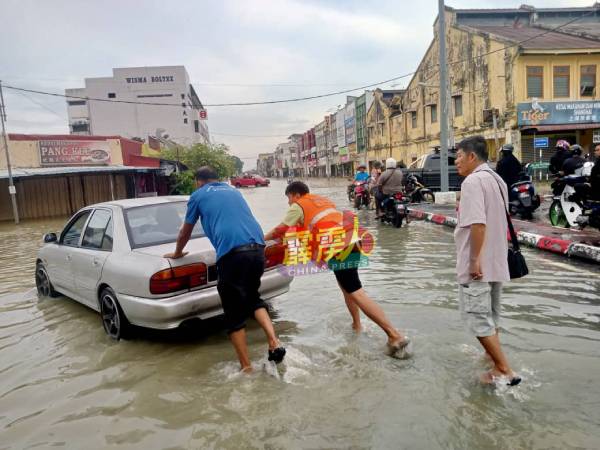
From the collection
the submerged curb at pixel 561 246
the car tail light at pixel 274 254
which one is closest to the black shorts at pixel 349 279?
the car tail light at pixel 274 254

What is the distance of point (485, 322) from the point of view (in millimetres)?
3188

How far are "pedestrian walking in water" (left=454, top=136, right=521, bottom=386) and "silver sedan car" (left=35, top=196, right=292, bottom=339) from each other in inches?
87.1

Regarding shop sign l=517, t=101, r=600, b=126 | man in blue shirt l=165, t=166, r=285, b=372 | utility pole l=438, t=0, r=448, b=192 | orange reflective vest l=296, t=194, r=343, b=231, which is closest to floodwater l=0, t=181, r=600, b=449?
man in blue shirt l=165, t=166, r=285, b=372

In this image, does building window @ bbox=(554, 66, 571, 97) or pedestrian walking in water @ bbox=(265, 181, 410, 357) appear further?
building window @ bbox=(554, 66, 571, 97)

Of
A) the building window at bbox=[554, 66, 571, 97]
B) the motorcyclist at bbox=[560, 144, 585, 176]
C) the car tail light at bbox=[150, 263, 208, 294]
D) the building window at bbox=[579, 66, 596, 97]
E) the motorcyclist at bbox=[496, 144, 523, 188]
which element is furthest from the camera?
the building window at bbox=[579, 66, 596, 97]

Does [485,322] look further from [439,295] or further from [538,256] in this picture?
[538,256]

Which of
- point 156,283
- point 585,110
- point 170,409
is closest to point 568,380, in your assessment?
point 170,409

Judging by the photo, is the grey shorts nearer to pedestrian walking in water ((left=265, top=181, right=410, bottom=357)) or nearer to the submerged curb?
pedestrian walking in water ((left=265, top=181, right=410, bottom=357))

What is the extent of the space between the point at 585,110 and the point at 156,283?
27.3 meters

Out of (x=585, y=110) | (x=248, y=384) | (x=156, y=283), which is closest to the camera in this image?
(x=248, y=384)

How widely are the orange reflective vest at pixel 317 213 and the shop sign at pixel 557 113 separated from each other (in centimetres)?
2381

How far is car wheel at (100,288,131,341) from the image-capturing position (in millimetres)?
4523

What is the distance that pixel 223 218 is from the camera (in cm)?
369

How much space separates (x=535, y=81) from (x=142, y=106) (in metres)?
65.1
